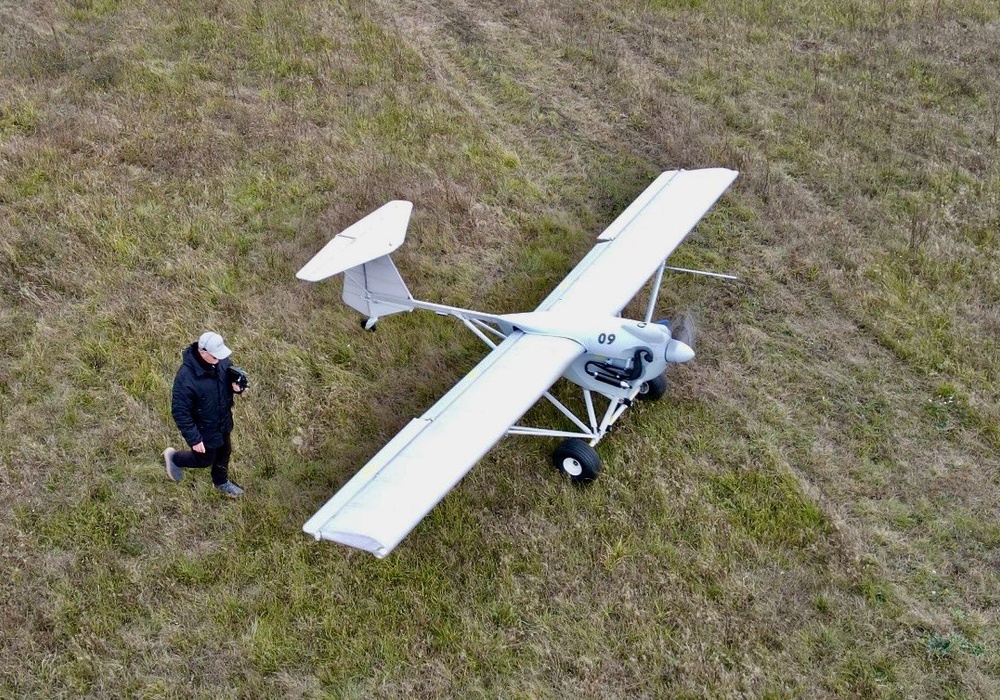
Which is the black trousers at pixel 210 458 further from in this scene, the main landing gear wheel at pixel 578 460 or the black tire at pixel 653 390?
the black tire at pixel 653 390

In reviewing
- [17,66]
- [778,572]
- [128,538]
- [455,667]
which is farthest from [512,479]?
[17,66]

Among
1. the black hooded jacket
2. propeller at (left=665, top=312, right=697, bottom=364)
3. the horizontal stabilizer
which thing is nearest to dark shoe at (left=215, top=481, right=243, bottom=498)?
the black hooded jacket

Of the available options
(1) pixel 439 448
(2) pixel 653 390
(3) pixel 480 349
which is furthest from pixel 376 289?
(2) pixel 653 390

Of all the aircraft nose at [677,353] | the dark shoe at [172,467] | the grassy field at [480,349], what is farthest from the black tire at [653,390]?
the dark shoe at [172,467]

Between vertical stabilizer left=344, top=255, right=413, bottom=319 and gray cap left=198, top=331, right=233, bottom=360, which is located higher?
gray cap left=198, top=331, right=233, bottom=360

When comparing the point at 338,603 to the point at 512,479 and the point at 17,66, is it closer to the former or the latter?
the point at 512,479

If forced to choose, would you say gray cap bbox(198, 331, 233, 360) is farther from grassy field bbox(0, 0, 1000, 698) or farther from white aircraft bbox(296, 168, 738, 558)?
grassy field bbox(0, 0, 1000, 698)

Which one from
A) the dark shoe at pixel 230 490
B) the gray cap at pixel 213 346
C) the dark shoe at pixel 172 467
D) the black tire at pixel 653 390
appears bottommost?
the dark shoe at pixel 230 490
